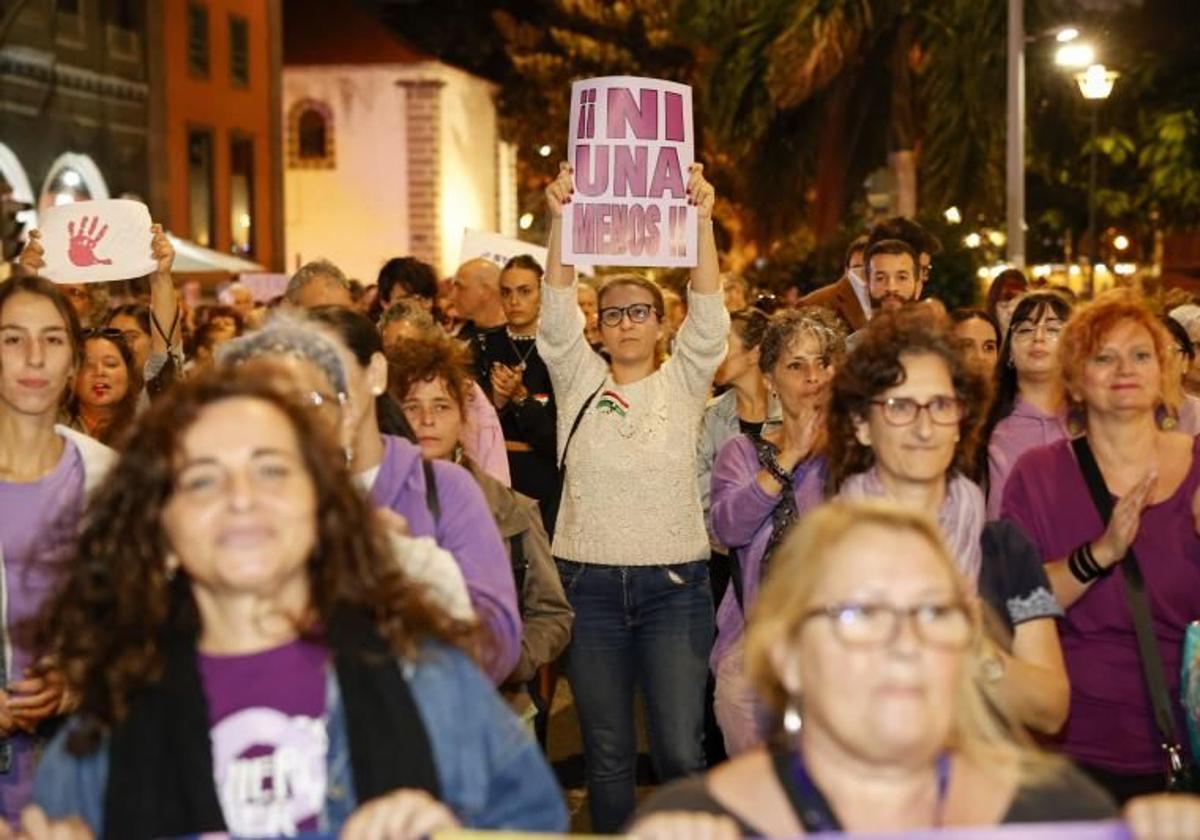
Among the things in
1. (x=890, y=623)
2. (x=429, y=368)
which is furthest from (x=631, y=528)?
(x=890, y=623)

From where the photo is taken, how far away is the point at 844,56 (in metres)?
28.7

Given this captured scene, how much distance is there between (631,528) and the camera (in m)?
7.68

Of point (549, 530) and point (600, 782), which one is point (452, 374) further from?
point (549, 530)

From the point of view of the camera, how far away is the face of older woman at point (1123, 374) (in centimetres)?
637

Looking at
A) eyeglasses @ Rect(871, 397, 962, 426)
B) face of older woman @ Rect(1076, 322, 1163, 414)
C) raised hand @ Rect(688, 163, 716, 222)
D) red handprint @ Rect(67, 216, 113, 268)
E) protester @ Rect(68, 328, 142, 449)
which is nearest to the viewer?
eyeglasses @ Rect(871, 397, 962, 426)

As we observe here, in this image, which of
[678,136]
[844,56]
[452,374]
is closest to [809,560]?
[452,374]

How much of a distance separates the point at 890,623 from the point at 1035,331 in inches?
195

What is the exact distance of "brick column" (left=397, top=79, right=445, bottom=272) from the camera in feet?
185

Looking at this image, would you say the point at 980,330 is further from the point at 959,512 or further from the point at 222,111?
the point at 222,111

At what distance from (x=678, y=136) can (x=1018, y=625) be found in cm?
374

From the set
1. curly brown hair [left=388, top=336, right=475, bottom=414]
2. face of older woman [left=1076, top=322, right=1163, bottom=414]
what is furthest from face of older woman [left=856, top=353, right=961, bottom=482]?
curly brown hair [left=388, top=336, right=475, bottom=414]

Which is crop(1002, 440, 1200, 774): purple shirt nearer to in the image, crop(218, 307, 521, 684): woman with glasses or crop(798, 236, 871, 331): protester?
crop(218, 307, 521, 684): woman with glasses

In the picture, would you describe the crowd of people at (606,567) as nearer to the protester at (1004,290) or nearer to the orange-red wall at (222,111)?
the protester at (1004,290)

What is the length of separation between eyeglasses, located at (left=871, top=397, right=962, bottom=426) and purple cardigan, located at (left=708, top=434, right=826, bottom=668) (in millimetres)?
882
